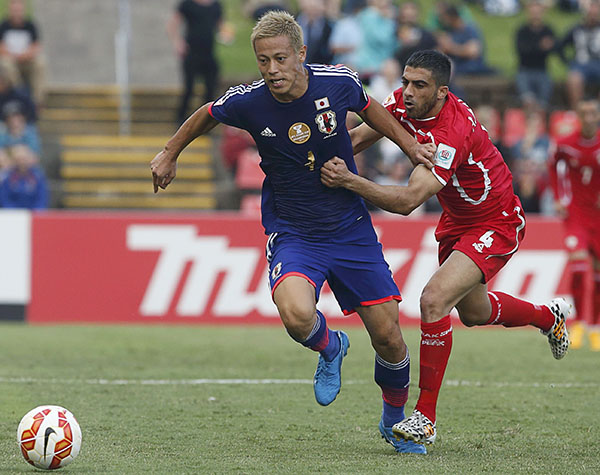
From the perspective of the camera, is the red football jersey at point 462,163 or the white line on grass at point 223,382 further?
the white line on grass at point 223,382

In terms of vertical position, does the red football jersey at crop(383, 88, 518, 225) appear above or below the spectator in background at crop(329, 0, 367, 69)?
below

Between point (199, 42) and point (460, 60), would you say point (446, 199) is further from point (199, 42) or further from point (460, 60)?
point (460, 60)

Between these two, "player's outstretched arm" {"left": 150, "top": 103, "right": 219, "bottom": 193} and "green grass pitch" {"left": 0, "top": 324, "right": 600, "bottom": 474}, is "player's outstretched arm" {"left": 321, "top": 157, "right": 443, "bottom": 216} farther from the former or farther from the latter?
"green grass pitch" {"left": 0, "top": 324, "right": 600, "bottom": 474}

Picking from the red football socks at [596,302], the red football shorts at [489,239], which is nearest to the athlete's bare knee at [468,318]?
the red football shorts at [489,239]

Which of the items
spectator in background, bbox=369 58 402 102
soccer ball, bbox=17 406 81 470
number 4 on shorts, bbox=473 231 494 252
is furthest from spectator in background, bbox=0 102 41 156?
soccer ball, bbox=17 406 81 470

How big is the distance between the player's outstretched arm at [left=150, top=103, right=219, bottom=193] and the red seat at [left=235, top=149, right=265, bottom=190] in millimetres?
9698

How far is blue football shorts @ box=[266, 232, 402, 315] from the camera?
6.59 meters

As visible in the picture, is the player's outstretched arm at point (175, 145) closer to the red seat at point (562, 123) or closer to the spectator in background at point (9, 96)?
the spectator in background at point (9, 96)

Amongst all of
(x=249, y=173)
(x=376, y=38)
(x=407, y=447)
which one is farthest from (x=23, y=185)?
(x=407, y=447)

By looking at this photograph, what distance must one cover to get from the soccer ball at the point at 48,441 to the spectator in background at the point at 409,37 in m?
11.1

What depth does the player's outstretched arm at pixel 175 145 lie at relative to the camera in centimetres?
668

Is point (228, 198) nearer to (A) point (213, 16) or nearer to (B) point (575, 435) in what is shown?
(A) point (213, 16)

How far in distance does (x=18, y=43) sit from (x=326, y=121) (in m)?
12.1

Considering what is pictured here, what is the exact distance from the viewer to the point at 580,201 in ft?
40.0
